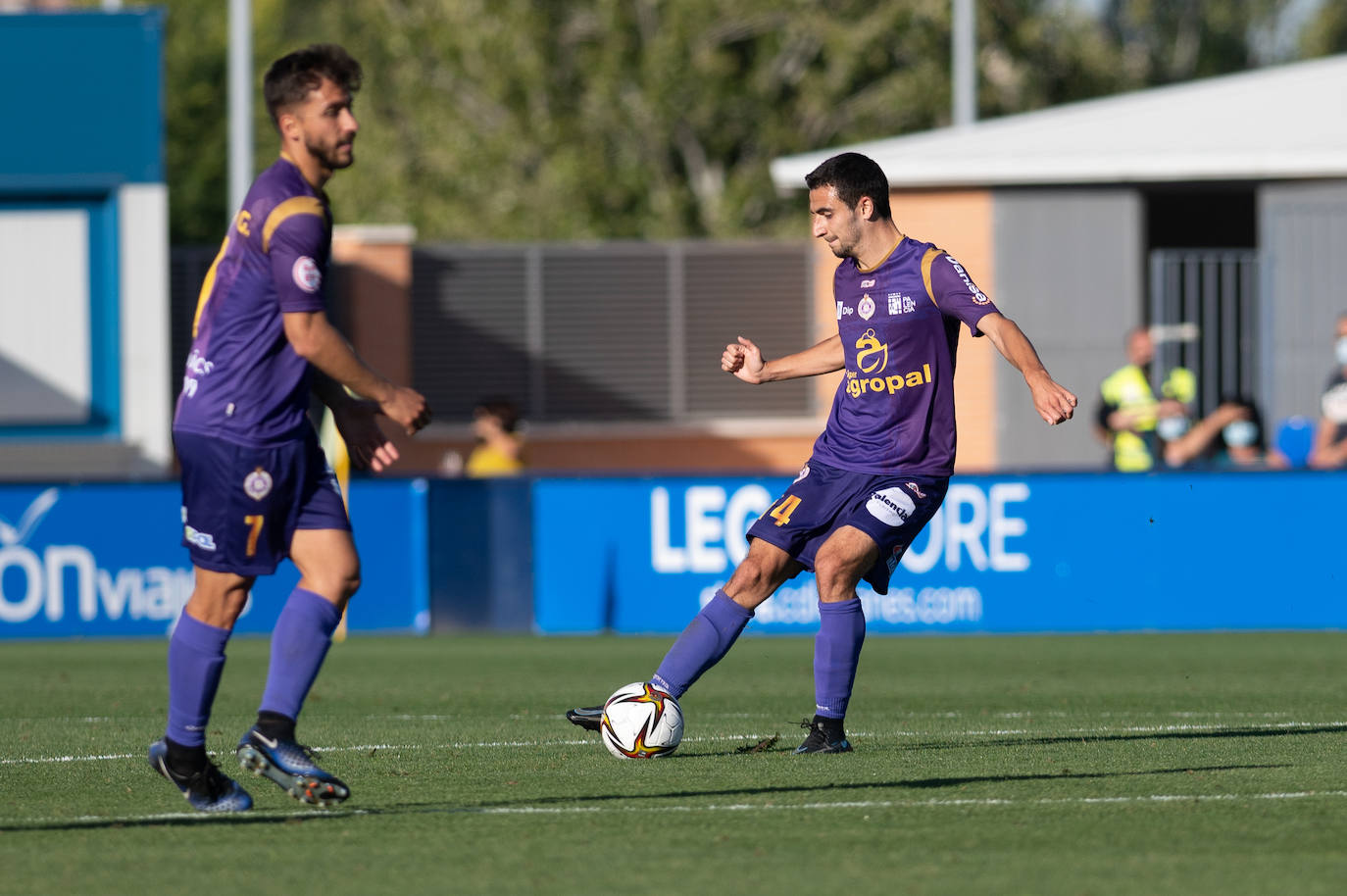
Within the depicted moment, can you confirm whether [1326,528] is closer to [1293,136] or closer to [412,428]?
[1293,136]

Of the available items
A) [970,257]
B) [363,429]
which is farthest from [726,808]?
[970,257]

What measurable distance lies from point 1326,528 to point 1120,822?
1034 centimetres

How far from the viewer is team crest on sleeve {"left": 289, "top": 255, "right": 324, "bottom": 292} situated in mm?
5910

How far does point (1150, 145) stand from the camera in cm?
2342

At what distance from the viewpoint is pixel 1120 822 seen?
19.7 ft

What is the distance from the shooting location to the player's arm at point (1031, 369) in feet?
22.7

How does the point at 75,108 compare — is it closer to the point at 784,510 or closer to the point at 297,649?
the point at 784,510

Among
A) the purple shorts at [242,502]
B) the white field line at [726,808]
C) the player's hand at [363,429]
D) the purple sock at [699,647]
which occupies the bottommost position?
the white field line at [726,808]

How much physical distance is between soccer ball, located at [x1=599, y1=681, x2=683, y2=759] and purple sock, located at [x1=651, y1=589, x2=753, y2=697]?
0.14m

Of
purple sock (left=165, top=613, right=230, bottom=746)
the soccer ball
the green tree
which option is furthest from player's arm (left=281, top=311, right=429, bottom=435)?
the green tree

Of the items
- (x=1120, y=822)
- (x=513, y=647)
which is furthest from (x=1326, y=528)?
(x=1120, y=822)

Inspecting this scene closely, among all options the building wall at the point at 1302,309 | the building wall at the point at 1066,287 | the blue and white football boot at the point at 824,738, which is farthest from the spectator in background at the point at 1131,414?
the blue and white football boot at the point at 824,738

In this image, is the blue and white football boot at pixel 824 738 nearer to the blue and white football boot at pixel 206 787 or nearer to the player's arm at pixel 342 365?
the blue and white football boot at pixel 206 787

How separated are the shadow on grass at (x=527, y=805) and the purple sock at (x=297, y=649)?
0.35 metres
